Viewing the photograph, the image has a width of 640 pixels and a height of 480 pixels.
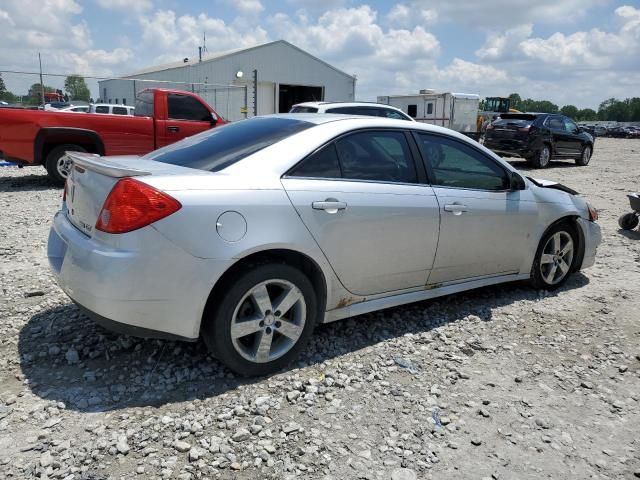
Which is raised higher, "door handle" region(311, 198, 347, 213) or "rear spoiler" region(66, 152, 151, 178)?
"rear spoiler" region(66, 152, 151, 178)

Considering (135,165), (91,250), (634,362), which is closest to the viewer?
(91,250)

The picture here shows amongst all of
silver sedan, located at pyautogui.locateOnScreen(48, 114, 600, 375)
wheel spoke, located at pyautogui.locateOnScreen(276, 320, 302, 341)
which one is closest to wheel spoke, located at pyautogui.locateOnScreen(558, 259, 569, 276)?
silver sedan, located at pyautogui.locateOnScreen(48, 114, 600, 375)

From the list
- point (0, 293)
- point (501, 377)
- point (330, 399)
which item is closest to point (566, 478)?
point (501, 377)

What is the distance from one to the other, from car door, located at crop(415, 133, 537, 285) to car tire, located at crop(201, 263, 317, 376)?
125cm

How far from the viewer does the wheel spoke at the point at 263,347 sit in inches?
119

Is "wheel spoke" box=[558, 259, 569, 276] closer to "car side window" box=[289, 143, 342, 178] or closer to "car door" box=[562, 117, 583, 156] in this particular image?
"car side window" box=[289, 143, 342, 178]

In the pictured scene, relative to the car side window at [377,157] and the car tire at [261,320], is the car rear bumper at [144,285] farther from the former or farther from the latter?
the car side window at [377,157]

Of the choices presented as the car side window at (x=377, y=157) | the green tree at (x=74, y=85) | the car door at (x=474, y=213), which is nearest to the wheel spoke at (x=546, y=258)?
the car door at (x=474, y=213)

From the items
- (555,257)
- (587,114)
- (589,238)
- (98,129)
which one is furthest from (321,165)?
(587,114)

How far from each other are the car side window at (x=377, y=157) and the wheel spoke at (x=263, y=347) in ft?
3.81

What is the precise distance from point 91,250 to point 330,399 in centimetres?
157

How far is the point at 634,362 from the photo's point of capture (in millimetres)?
3617

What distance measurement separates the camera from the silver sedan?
266cm

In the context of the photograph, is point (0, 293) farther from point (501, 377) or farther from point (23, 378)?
point (501, 377)
